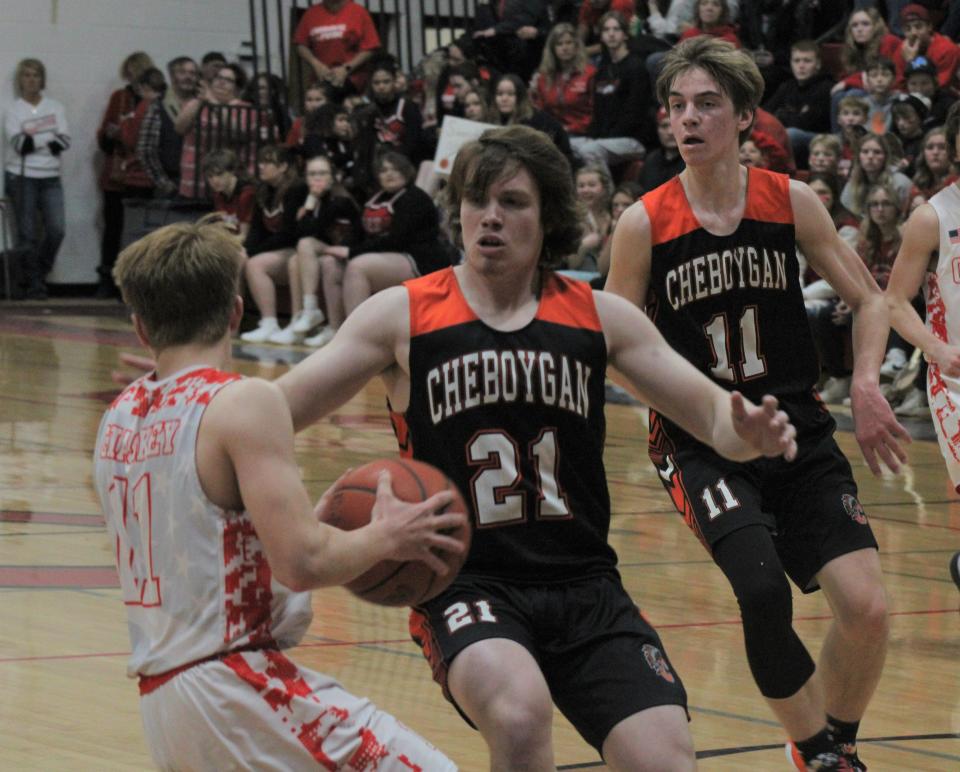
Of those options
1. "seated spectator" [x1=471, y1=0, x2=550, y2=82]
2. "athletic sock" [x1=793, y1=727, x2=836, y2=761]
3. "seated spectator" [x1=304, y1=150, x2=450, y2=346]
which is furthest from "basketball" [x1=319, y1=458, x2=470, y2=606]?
"seated spectator" [x1=471, y1=0, x2=550, y2=82]

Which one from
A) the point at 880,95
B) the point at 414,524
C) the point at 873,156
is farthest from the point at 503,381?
the point at 880,95

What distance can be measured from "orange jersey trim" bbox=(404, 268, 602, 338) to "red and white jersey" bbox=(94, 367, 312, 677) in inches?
33.1

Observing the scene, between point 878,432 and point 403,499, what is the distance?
1.96 metres

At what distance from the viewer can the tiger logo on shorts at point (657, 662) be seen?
3.65 m

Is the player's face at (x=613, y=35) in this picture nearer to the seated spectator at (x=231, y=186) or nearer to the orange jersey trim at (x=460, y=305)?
the seated spectator at (x=231, y=186)

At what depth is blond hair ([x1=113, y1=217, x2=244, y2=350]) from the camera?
3.04 metres

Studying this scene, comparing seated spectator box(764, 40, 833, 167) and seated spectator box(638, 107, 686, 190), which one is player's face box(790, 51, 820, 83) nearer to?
seated spectator box(764, 40, 833, 167)

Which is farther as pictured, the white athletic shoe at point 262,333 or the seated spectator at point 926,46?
the white athletic shoe at point 262,333

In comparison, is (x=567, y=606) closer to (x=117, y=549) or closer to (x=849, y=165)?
(x=117, y=549)

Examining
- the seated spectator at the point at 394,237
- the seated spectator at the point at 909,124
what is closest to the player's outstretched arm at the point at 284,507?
the seated spectator at the point at 909,124

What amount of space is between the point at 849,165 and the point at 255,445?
1066 centimetres

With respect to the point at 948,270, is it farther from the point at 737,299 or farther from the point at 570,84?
the point at 570,84

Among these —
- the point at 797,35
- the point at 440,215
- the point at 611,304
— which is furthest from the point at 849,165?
the point at 611,304

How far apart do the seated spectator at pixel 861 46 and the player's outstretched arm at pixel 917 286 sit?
8.31 meters
